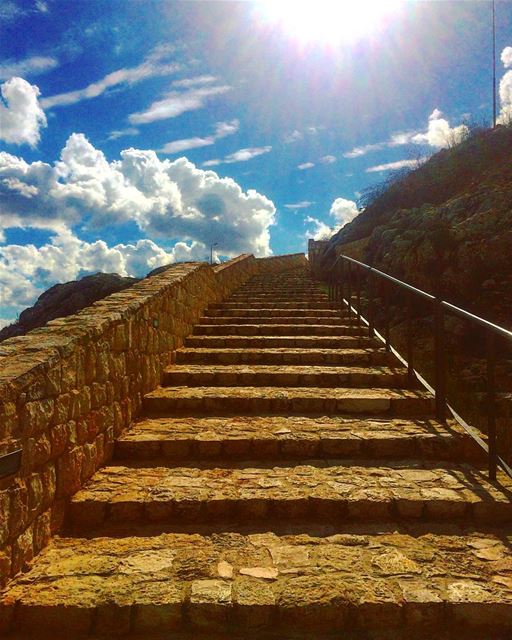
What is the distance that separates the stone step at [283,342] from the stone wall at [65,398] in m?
1.10

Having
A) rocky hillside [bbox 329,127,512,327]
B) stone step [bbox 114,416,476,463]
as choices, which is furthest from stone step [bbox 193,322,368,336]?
stone step [bbox 114,416,476,463]

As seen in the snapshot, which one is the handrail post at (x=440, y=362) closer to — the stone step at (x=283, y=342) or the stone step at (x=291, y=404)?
the stone step at (x=291, y=404)

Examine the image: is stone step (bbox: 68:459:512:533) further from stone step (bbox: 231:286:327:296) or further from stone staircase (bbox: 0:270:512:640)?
stone step (bbox: 231:286:327:296)

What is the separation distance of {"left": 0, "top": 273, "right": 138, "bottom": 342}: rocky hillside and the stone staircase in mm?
10457

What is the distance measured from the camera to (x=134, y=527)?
2635 millimetres

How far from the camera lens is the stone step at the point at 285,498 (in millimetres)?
2688

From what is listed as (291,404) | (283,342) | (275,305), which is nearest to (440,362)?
(291,404)

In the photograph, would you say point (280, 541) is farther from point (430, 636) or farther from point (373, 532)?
point (430, 636)

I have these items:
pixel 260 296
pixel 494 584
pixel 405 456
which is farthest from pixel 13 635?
pixel 260 296

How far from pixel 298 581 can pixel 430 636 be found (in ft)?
1.96

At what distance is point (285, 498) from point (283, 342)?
311cm

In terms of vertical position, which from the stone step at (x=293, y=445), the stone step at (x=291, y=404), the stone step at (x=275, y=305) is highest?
the stone step at (x=275, y=305)

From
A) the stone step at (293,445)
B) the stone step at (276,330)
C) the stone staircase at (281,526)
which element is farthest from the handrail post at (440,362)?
the stone step at (276,330)

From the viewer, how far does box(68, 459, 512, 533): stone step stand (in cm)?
269
